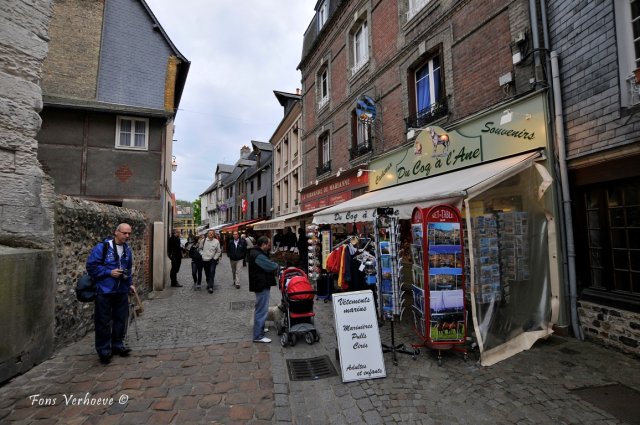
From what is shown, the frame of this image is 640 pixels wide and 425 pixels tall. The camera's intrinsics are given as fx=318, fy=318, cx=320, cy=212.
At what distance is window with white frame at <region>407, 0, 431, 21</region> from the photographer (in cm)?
821

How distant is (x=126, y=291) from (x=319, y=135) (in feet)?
35.5

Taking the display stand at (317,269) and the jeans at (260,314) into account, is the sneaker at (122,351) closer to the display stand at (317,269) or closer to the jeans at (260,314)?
the jeans at (260,314)

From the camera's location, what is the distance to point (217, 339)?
16.6 ft

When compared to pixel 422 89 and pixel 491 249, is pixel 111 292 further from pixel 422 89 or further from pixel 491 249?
pixel 422 89

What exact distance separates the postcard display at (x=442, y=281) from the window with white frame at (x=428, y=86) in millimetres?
4514

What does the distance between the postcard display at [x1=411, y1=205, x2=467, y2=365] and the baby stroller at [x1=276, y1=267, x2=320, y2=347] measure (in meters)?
1.64

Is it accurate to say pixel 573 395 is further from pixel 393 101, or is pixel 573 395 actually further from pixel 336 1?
pixel 336 1

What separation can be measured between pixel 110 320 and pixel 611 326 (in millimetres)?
6857

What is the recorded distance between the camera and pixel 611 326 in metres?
4.38

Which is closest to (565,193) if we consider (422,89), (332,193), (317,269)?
(422,89)

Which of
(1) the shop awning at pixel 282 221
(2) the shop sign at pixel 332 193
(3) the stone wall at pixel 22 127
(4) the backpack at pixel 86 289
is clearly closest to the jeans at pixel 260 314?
(4) the backpack at pixel 86 289

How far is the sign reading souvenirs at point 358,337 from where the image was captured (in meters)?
3.71

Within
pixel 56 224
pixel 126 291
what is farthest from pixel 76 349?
pixel 56 224

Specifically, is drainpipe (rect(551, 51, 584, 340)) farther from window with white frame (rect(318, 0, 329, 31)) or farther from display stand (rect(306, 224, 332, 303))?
A: window with white frame (rect(318, 0, 329, 31))
